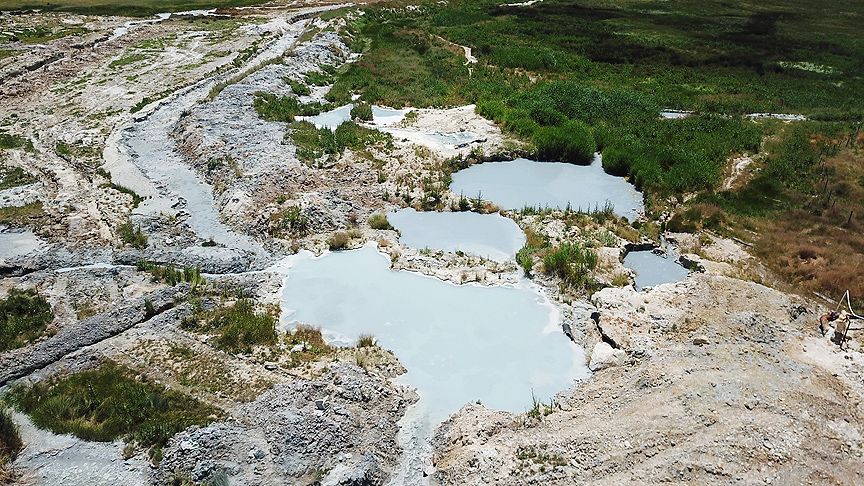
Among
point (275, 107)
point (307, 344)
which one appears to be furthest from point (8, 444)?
point (275, 107)

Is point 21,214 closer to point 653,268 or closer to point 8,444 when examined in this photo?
point 8,444

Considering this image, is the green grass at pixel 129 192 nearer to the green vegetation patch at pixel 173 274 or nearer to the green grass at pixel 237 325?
the green vegetation patch at pixel 173 274

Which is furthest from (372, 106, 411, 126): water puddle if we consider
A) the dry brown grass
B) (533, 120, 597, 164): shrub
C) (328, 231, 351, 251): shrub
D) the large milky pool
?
the dry brown grass

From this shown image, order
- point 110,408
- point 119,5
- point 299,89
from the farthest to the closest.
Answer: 1. point 119,5
2. point 299,89
3. point 110,408

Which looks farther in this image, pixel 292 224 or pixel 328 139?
pixel 328 139

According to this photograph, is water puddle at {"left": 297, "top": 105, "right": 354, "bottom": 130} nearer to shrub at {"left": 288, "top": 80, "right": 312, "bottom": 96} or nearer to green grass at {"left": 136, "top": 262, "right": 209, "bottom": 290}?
shrub at {"left": 288, "top": 80, "right": 312, "bottom": 96}

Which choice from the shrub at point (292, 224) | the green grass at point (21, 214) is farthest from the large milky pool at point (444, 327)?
the green grass at point (21, 214)

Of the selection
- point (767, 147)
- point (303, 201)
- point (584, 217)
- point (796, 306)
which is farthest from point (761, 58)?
point (303, 201)
